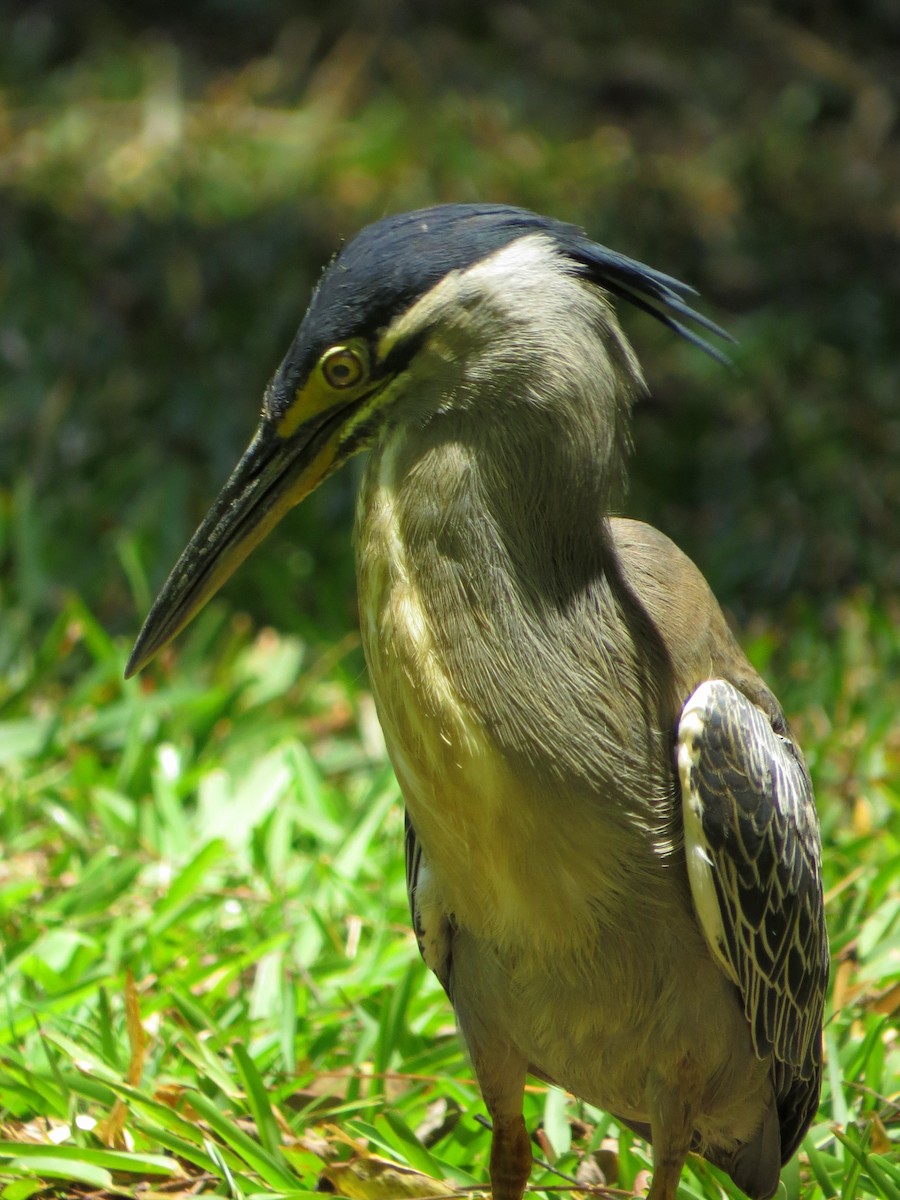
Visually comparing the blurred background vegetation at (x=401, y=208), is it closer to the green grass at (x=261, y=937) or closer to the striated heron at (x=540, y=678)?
the green grass at (x=261, y=937)

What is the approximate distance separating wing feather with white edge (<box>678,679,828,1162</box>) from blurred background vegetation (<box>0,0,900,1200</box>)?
272 mm

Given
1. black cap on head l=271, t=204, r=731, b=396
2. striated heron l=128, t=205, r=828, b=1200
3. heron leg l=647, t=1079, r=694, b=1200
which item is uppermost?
black cap on head l=271, t=204, r=731, b=396

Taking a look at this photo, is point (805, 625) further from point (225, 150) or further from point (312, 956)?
point (225, 150)

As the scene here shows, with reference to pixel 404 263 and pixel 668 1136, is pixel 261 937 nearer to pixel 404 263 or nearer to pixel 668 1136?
pixel 668 1136

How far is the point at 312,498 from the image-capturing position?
554cm

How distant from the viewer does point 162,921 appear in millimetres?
3590

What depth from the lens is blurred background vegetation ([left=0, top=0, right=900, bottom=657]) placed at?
5.48 metres

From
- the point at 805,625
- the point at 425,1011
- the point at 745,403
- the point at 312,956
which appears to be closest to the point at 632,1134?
the point at 425,1011

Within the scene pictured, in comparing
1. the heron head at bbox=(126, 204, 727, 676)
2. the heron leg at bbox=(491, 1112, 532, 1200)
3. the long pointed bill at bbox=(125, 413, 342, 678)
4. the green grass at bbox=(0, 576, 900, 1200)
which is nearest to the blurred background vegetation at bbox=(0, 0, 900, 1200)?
the green grass at bbox=(0, 576, 900, 1200)

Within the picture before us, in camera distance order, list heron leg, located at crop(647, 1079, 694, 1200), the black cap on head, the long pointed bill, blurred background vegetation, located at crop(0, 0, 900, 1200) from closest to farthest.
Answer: the black cap on head < the long pointed bill < heron leg, located at crop(647, 1079, 694, 1200) < blurred background vegetation, located at crop(0, 0, 900, 1200)

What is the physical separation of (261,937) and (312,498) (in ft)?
7.43

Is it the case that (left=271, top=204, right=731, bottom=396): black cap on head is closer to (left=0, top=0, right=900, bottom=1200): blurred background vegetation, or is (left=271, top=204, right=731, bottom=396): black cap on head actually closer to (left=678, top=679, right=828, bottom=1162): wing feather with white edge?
(left=678, top=679, right=828, bottom=1162): wing feather with white edge

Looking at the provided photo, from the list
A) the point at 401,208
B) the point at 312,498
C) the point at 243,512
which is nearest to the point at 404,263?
the point at 243,512

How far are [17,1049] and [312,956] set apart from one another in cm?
74
